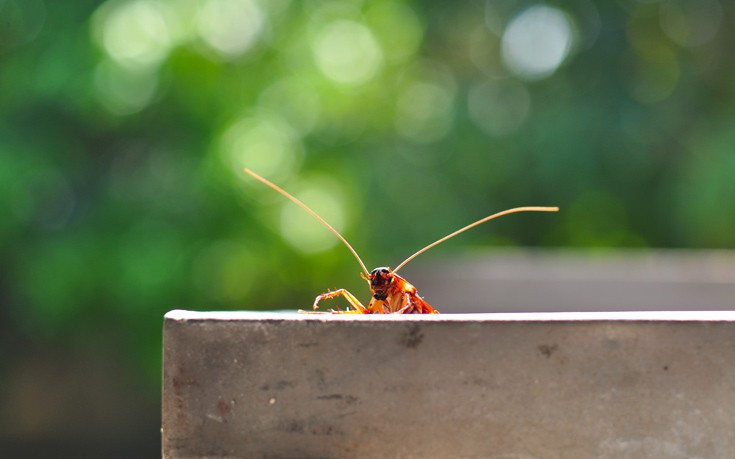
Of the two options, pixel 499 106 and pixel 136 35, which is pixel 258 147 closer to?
pixel 136 35

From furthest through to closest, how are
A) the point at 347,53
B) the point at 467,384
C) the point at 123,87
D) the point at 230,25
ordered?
the point at 347,53, the point at 230,25, the point at 123,87, the point at 467,384

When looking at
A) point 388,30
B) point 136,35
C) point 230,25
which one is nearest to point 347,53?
point 388,30

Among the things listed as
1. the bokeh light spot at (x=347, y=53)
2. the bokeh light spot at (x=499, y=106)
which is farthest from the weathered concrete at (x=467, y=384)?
the bokeh light spot at (x=499, y=106)

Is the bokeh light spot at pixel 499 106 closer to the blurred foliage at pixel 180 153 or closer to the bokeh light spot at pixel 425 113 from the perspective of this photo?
the bokeh light spot at pixel 425 113

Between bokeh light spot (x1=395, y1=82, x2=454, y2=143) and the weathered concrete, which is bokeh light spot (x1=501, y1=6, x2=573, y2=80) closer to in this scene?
bokeh light spot (x1=395, y1=82, x2=454, y2=143)

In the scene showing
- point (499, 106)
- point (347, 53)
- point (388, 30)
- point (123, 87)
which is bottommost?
point (123, 87)

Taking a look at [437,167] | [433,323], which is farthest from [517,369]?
[437,167]

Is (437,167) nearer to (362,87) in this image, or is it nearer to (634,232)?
(634,232)

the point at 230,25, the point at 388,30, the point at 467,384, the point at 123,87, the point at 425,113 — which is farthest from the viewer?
the point at 425,113
